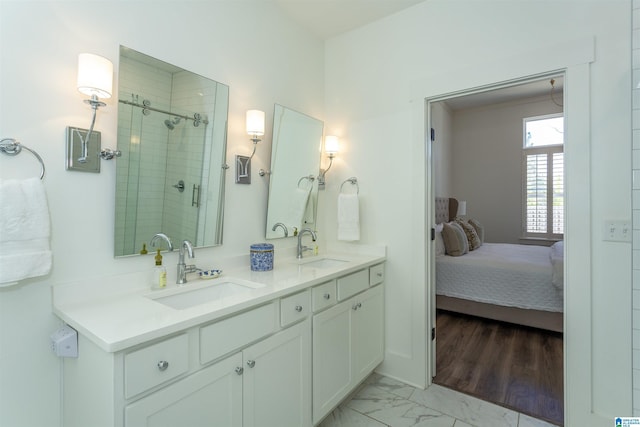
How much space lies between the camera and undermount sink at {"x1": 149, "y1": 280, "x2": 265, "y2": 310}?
148cm

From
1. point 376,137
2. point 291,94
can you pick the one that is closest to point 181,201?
point 291,94

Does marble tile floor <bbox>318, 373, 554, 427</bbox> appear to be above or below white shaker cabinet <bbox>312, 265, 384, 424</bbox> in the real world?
below

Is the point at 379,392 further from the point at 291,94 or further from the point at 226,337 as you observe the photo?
the point at 291,94

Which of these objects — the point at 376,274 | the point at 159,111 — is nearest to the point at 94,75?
the point at 159,111

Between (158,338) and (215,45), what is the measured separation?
1.60 meters

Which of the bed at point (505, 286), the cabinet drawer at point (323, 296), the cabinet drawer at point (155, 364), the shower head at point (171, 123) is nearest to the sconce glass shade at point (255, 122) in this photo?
the shower head at point (171, 123)

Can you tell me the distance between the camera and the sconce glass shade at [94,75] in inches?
47.8

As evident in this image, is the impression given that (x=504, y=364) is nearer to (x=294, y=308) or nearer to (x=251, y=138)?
(x=294, y=308)

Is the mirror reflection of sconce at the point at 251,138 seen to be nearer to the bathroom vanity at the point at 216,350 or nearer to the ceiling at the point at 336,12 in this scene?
the bathroom vanity at the point at 216,350

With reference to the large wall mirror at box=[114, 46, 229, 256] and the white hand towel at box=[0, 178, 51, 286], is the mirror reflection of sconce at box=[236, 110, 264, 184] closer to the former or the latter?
the large wall mirror at box=[114, 46, 229, 256]

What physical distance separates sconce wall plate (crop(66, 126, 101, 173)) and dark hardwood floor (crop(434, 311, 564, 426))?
8.19 ft

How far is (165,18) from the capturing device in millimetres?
1597

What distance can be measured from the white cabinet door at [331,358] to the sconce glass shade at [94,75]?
1398 millimetres

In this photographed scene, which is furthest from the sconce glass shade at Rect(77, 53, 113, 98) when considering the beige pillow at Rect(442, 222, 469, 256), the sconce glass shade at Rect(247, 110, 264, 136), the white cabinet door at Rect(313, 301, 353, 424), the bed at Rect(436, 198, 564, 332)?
the beige pillow at Rect(442, 222, 469, 256)
